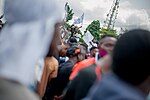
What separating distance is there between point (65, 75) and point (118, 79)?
173 inches

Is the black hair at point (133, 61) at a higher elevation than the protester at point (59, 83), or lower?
higher

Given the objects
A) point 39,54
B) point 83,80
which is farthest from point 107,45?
point 39,54

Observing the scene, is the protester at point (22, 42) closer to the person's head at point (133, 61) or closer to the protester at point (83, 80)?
the person's head at point (133, 61)

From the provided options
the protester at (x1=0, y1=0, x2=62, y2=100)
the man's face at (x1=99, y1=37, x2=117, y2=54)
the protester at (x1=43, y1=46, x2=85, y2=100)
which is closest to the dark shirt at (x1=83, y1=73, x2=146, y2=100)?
the protester at (x1=0, y1=0, x2=62, y2=100)

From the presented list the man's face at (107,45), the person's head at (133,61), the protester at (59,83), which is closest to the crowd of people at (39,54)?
the person's head at (133,61)

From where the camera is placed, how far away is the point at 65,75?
6.45m

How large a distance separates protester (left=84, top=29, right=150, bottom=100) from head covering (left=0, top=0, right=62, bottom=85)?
397 mm

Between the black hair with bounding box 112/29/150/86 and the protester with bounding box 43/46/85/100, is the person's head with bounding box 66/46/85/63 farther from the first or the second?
the black hair with bounding box 112/29/150/86

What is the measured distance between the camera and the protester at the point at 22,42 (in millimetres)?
1836

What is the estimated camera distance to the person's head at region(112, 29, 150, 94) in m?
2.07

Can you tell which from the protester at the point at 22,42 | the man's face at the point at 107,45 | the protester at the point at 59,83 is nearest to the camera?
the protester at the point at 22,42

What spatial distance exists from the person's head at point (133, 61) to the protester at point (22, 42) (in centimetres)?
41

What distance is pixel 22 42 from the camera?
1892 millimetres

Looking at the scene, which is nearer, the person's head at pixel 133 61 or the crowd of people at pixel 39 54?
the crowd of people at pixel 39 54
